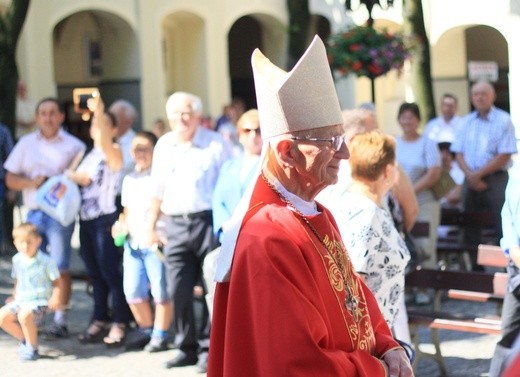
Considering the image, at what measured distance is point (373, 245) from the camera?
5.30 m

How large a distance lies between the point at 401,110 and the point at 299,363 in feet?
23.8

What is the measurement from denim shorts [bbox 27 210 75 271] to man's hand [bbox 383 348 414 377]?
563cm

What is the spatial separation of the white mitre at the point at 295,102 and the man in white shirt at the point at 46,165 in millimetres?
5553

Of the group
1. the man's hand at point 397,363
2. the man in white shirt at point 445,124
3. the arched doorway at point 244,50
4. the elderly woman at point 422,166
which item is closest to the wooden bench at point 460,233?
the elderly woman at point 422,166

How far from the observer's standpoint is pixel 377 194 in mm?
5434

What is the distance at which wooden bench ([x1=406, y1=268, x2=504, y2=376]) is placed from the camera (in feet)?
24.5

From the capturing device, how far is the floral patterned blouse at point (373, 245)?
208 inches

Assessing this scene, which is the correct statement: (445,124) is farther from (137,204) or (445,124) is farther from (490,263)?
(137,204)

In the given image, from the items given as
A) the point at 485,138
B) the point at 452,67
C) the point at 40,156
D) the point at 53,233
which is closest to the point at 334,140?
the point at 53,233

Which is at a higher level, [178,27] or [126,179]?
[178,27]

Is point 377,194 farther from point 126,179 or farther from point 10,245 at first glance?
point 10,245

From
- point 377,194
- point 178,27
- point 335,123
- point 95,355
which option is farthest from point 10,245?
point 178,27

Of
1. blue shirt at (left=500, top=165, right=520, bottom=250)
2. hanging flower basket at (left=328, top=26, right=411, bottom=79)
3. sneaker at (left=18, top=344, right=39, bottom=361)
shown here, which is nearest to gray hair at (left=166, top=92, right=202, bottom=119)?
sneaker at (left=18, top=344, right=39, bottom=361)

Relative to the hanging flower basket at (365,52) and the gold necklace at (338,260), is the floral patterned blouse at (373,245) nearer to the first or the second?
the gold necklace at (338,260)
